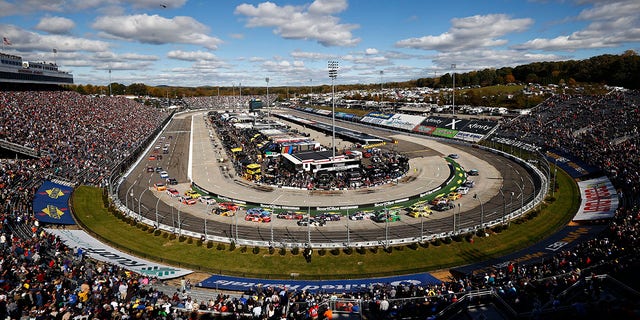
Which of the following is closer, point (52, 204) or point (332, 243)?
point (332, 243)

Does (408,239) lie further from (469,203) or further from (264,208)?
(264,208)

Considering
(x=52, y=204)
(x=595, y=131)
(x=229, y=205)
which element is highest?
(x=595, y=131)

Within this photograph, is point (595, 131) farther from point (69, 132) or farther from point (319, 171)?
point (69, 132)

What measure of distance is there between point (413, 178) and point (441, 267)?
28354 mm

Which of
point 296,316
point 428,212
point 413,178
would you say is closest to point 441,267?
point 428,212

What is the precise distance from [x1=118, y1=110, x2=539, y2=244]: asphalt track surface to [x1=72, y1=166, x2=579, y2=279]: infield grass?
2.11 metres

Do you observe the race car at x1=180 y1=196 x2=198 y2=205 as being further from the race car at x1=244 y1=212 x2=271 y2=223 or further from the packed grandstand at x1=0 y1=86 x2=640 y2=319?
the packed grandstand at x1=0 y1=86 x2=640 y2=319

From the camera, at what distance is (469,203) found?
46.0 meters

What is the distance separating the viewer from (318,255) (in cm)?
3353

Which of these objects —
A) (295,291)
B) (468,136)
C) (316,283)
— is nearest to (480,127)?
(468,136)

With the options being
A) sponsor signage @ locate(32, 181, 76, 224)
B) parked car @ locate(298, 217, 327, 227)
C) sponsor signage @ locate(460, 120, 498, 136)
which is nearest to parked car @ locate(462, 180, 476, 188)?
parked car @ locate(298, 217, 327, 227)

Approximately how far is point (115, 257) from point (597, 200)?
162 ft

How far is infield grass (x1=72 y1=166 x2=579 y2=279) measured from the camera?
31125 millimetres

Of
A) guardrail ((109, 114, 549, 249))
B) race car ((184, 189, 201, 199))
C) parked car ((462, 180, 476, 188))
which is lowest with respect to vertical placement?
guardrail ((109, 114, 549, 249))
